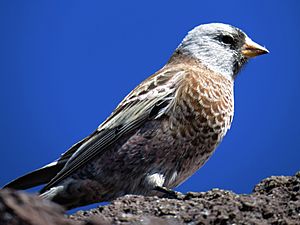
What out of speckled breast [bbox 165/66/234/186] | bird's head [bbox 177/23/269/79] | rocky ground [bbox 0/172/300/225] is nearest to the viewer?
rocky ground [bbox 0/172/300/225]

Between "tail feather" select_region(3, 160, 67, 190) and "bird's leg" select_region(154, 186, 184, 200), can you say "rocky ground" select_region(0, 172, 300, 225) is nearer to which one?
"bird's leg" select_region(154, 186, 184, 200)

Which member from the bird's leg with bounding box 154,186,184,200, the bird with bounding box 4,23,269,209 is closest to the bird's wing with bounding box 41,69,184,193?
the bird with bounding box 4,23,269,209

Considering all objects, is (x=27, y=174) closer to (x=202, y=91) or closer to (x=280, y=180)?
(x=202, y=91)

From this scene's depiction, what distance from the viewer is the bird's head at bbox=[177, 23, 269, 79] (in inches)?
261

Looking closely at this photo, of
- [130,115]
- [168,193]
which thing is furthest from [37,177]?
[168,193]

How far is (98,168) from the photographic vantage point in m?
5.54

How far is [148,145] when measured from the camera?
5.47 meters

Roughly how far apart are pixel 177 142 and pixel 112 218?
2002 millimetres

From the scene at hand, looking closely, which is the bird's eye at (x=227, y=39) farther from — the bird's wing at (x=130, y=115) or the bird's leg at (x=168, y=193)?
the bird's leg at (x=168, y=193)

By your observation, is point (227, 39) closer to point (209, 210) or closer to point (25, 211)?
point (209, 210)

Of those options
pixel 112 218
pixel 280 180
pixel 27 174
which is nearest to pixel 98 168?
pixel 27 174

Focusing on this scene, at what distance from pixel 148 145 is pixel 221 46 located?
1.83m

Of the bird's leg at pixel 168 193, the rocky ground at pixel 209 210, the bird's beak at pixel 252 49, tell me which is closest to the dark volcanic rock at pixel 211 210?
the rocky ground at pixel 209 210

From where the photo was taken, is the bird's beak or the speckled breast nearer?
the speckled breast
